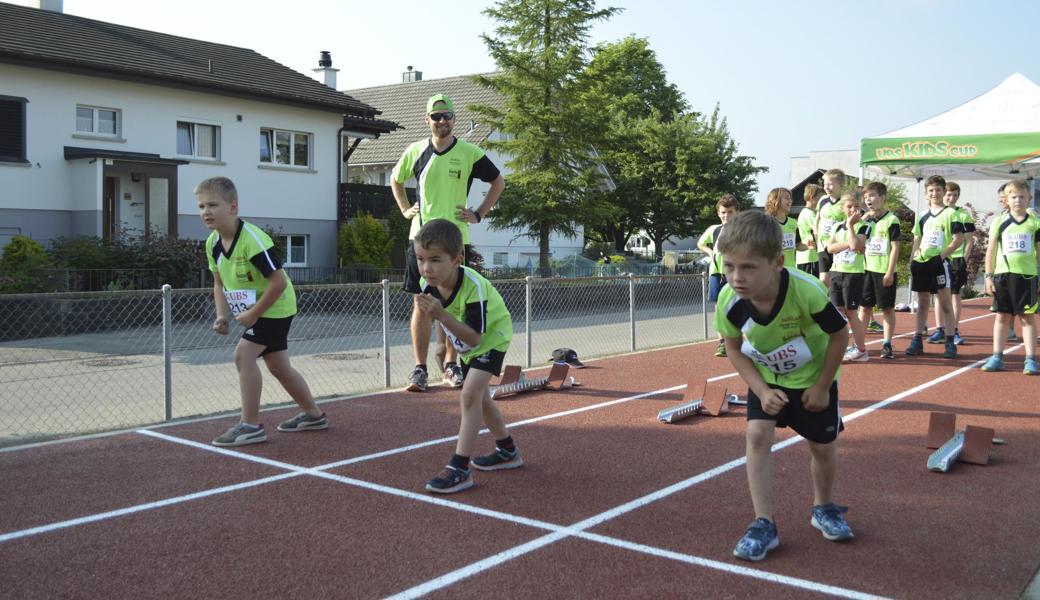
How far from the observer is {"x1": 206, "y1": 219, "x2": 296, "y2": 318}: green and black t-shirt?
21.2 feet

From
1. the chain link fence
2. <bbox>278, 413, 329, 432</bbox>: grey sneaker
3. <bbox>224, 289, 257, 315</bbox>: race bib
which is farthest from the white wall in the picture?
<bbox>224, 289, 257, 315</bbox>: race bib

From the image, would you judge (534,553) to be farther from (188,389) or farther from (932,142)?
(932,142)

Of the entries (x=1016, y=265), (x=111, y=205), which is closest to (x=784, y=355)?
(x=1016, y=265)

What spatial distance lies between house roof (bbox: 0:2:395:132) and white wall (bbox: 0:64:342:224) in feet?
1.57

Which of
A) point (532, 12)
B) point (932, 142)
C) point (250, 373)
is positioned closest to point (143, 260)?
point (532, 12)

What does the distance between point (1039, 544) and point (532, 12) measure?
77.3ft

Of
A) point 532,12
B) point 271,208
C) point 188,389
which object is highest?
point 532,12

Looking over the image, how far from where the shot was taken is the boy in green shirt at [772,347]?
13.4 ft

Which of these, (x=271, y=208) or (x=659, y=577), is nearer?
(x=659, y=577)

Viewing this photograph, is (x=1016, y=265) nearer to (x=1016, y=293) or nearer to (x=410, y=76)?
(x=1016, y=293)

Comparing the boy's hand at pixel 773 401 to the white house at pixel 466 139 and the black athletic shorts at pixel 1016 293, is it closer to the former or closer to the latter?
the black athletic shorts at pixel 1016 293

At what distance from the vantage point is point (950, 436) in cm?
668

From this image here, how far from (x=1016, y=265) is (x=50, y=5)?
26.9 meters

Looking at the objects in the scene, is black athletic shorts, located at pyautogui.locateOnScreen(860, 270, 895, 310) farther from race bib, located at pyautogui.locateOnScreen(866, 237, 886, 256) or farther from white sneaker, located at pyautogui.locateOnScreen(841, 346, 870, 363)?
white sneaker, located at pyautogui.locateOnScreen(841, 346, 870, 363)
